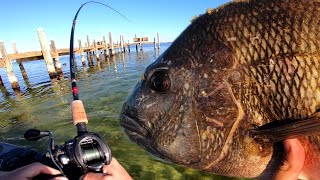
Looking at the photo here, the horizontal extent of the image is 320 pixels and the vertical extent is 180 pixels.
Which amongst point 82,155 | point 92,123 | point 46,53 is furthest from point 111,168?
point 46,53

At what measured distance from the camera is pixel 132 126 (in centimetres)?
229

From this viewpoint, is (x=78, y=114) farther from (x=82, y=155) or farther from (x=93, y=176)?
(x=93, y=176)

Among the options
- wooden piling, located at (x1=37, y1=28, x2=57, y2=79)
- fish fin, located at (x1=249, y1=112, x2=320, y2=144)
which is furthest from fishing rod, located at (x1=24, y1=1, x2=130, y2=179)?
wooden piling, located at (x1=37, y1=28, x2=57, y2=79)

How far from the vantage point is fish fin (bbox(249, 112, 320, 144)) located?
1.62 metres

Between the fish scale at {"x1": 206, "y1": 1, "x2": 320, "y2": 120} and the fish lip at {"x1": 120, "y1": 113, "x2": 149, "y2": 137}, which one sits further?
the fish lip at {"x1": 120, "y1": 113, "x2": 149, "y2": 137}

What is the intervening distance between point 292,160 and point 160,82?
3.45ft

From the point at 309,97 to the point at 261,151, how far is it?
474 millimetres

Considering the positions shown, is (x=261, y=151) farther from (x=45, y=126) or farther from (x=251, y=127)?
(x=45, y=126)

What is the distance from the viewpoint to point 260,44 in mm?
1876

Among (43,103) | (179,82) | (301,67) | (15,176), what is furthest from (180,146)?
(43,103)

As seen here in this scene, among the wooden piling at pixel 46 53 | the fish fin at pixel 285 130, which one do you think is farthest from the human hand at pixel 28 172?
the wooden piling at pixel 46 53

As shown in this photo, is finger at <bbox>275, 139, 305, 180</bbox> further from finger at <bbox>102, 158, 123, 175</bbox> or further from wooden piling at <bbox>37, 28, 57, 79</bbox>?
wooden piling at <bbox>37, 28, 57, 79</bbox>

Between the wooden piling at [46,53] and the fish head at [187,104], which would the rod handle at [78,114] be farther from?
the wooden piling at [46,53]

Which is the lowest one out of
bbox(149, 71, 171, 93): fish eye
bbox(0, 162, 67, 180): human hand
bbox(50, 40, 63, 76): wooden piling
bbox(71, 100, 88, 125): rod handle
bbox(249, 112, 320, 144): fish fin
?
bbox(50, 40, 63, 76): wooden piling
